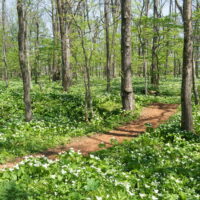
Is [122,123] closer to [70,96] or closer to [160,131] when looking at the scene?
[160,131]

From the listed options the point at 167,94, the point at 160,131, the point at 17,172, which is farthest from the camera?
the point at 167,94

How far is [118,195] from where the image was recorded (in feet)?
13.6

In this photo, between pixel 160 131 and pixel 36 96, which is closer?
pixel 160 131

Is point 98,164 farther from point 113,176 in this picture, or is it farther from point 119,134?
point 119,134

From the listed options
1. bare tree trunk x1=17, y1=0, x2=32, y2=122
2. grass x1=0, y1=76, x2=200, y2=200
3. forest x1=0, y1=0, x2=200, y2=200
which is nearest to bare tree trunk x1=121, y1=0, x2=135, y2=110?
forest x1=0, y1=0, x2=200, y2=200

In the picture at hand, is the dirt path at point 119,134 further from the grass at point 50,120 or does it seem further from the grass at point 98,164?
the grass at point 98,164

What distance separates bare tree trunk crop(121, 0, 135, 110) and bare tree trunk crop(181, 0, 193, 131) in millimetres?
3603

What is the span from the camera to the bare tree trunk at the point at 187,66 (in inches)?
310

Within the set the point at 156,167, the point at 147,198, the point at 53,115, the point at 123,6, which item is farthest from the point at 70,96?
the point at 147,198

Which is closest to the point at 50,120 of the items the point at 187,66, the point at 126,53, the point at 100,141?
the point at 100,141

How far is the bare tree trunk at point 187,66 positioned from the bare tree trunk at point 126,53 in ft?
11.8

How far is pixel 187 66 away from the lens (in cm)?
799

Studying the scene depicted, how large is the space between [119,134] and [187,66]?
12.6 feet

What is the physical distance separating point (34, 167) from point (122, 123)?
612 cm
